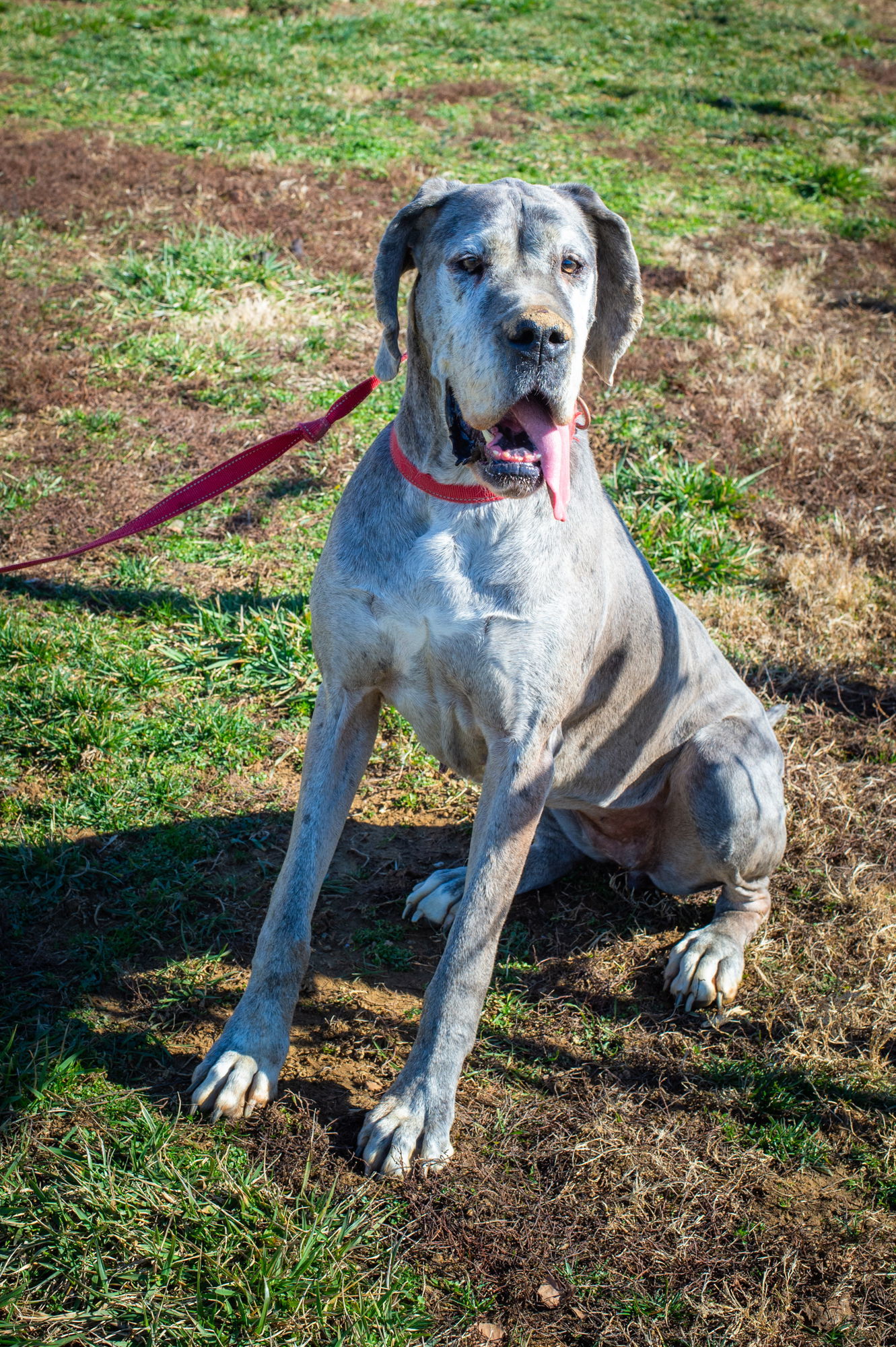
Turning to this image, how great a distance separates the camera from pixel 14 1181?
89.2 inches

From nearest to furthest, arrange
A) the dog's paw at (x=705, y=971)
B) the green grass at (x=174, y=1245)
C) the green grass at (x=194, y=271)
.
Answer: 1. the green grass at (x=174, y=1245)
2. the dog's paw at (x=705, y=971)
3. the green grass at (x=194, y=271)

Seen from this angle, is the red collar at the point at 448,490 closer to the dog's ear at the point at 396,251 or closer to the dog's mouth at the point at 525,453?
the dog's mouth at the point at 525,453

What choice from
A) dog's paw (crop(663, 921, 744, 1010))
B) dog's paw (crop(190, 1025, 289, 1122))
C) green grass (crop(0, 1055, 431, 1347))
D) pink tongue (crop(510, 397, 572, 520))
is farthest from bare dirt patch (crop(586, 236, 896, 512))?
green grass (crop(0, 1055, 431, 1347))

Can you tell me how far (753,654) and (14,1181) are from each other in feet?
11.4

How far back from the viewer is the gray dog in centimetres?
243

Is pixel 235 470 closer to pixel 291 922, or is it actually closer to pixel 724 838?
pixel 291 922

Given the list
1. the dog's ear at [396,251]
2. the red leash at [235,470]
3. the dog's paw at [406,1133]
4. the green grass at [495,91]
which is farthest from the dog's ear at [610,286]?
the green grass at [495,91]

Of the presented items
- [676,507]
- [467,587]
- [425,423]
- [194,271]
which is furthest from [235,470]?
[194,271]

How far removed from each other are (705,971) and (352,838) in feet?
4.16

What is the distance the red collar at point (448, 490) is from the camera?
2.57m

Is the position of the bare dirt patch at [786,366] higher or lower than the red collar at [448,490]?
lower

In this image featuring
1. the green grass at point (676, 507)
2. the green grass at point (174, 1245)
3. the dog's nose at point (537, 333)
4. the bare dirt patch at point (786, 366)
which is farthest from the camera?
the bare dirt patch at point (786, 366)

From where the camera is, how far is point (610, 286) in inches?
113

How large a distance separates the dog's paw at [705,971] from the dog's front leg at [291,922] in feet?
3.77
